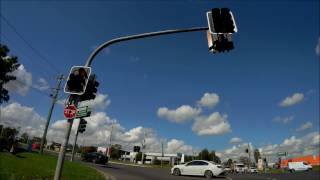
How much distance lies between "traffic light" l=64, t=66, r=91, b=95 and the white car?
15288mm

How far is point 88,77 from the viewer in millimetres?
9359

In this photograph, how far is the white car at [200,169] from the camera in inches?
867

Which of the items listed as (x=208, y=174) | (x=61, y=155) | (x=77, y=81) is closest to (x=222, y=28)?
(x=77, y=81)

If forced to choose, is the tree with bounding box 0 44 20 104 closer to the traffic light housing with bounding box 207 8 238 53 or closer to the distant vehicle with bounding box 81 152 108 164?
the distant vehicle with bounding box 81 152 108 164

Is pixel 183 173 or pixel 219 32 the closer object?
pixel 219 32

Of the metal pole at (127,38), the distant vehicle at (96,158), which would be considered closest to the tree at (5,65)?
the distant vehicle at (96,158)

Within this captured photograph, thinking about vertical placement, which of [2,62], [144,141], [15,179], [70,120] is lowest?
[15,179]

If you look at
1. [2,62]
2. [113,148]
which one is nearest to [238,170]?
[2,62]

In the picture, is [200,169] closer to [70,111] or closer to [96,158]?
[70,111]

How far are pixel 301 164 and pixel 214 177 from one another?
152 ft

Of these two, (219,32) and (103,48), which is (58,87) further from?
(219,32)

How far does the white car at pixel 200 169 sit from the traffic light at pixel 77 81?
1529cm

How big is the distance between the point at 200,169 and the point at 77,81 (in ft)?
51.3

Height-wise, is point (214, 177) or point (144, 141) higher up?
point (144, 141)
